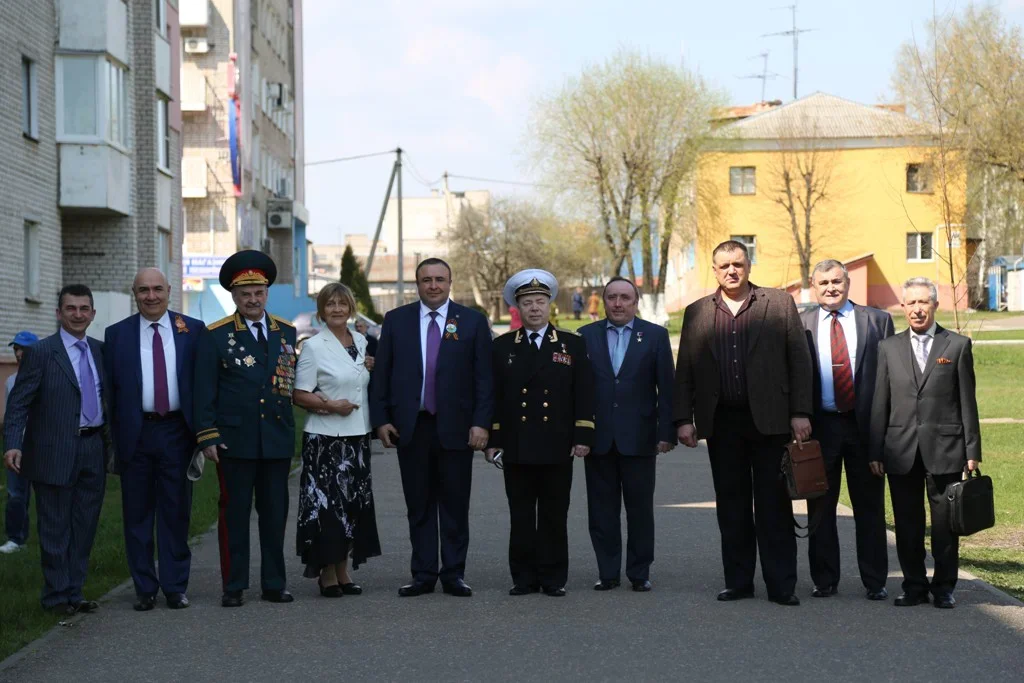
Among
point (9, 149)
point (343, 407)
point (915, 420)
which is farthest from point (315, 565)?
point (9, 149)

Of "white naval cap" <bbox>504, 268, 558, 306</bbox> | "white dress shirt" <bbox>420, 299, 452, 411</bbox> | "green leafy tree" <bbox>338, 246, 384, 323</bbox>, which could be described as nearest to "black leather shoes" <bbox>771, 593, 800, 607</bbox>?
"white naval cap" <bbox>504, 268, 558, 306</bbox>

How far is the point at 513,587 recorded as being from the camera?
939 centimetres

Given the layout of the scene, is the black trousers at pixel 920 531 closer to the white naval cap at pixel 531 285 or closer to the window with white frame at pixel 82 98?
the white naval cap at pixel 531 285

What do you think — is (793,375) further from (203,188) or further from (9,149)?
(203,188)

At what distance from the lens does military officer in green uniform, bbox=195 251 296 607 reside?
29.5 feet

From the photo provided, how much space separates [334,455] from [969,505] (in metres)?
3.74

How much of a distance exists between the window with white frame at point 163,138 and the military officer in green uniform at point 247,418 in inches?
1040

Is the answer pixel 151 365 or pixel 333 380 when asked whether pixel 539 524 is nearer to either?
pixel 333 380

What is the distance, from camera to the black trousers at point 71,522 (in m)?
8.80

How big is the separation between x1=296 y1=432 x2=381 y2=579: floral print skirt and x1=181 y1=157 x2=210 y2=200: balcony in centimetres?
4535

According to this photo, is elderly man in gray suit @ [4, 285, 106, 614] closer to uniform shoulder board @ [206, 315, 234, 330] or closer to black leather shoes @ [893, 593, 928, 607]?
uniform shoulder board @ [206, 315, 234, 330]

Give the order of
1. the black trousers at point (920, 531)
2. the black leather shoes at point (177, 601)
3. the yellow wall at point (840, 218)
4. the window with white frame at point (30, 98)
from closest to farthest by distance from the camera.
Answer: the black trousers at point (920, 531), the black leather shoes at point (177, 601), the window with white frame at point (30, 98), the yellow wall at point (840, 218)

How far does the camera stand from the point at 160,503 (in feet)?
29.7

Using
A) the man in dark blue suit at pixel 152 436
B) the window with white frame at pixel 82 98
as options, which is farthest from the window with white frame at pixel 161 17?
the man in dark blue suit at pixel 152 436
